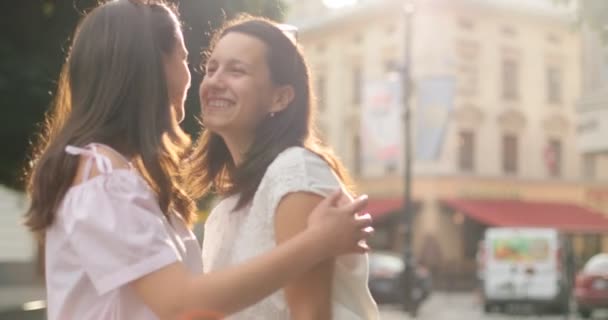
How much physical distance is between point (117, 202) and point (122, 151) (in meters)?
0.19

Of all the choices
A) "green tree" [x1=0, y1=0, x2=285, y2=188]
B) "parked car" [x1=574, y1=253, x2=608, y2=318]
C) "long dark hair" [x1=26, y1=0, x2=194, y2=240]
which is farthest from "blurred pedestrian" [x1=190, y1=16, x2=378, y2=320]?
"parked car" [x1=574, y1=253, x2=608, y2=318]

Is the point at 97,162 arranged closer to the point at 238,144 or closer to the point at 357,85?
the point at 238,144

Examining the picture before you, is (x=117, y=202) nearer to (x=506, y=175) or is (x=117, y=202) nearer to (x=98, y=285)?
(x=98, y=285)

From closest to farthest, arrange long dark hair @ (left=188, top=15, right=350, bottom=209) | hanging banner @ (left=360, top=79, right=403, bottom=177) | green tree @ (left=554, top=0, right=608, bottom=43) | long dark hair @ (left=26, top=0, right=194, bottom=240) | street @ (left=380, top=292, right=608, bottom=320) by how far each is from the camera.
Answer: long dark hair @ (left=26, top=0, right=194, bottom=240) → long dark hair @ (left=188, top=15, right=350, bottom=209) → green tree @ (left=554, top=0, right=608, bottom=43) → street @ (left=380, top=292, right=608, bottom=320) → hanging banner @ (left=360, top=79, right=403, bottom=177)

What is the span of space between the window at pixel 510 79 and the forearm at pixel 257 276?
3770 cm

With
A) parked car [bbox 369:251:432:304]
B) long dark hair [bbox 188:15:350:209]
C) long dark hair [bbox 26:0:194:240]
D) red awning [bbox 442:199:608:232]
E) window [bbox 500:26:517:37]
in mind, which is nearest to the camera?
long dark hair [bbox 26:0:194:240]

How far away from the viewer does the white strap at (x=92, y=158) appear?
1.99 meters

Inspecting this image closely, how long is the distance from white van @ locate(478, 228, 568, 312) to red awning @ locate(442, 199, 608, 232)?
1283cm

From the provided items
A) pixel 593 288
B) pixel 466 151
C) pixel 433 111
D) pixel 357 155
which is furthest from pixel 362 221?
pixel 357 155

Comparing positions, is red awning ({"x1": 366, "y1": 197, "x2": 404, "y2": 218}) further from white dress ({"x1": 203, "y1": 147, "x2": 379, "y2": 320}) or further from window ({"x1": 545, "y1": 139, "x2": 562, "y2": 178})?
white dress ({"x1": 203, "y1": 147, "x2": 379, "y2": 320})

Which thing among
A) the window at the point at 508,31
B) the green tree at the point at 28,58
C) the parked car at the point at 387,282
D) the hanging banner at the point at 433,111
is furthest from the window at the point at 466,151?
the green tree at the point at 28,58

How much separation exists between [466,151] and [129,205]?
3640 centimetres

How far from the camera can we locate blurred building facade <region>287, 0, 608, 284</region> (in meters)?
36.6

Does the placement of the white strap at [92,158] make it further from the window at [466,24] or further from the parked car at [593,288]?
the window at [466,24]
